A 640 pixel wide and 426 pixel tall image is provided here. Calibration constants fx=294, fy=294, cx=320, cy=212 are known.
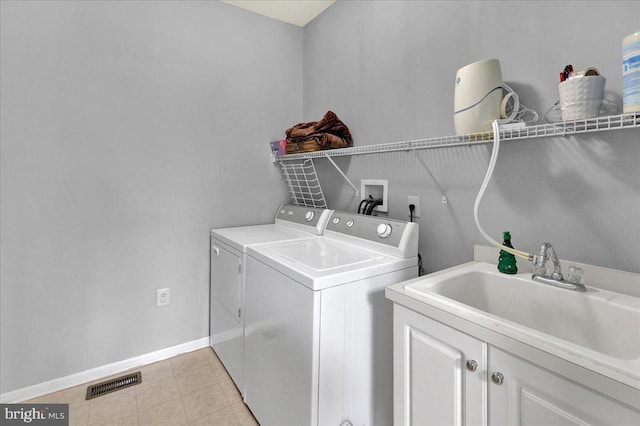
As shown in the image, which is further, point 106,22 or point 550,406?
point 106,22

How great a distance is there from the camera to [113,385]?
1.93 meters

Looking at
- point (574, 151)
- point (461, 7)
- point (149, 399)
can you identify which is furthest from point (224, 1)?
point (149, 399)

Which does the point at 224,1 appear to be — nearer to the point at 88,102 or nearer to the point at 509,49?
the point at 88,102

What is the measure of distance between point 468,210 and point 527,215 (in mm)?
257

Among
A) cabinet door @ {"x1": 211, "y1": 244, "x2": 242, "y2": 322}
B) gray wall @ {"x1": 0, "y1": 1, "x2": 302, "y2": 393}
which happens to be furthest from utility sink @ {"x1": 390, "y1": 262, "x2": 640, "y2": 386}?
gray wall @ {"x1": 0, "y1": 1, "x2": 302, "y2": 393}

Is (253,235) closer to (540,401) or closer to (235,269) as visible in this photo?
(235,269)

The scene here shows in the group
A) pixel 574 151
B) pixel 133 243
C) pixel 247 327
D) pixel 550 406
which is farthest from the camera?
pixel 133 243

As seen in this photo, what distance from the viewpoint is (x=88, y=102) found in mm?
1899

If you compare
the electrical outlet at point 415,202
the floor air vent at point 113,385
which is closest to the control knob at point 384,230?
the electrical outlet at point 415,202

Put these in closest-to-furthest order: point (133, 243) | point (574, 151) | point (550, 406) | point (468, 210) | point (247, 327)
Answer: point (550, 406)
point (574, 151)
point (468, 210)
point (247, 327)
point (133, 243)

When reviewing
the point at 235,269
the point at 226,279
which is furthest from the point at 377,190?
the point at 226,279

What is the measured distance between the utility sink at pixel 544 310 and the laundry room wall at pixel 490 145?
0.22 meters

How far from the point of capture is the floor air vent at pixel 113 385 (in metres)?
1.86

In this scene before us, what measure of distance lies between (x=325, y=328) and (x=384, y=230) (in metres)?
0.64
